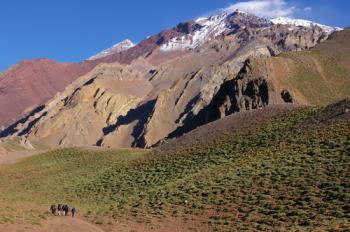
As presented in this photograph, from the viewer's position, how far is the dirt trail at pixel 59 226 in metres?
26.5

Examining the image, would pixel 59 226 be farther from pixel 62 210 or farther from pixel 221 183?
pixel 221 183

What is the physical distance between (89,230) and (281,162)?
1596 centimetres

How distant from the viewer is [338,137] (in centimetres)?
3981

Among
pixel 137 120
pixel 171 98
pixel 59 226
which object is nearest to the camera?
pixel 59 226

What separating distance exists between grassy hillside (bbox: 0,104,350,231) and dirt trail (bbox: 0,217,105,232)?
159 centimetres

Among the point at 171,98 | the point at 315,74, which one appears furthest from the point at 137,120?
the point at 315,74

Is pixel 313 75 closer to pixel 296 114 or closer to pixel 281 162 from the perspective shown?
pixel 296 114

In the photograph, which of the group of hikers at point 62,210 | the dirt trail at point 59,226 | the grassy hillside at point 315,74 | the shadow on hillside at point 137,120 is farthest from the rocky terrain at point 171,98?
the dirt trail at point 59,226

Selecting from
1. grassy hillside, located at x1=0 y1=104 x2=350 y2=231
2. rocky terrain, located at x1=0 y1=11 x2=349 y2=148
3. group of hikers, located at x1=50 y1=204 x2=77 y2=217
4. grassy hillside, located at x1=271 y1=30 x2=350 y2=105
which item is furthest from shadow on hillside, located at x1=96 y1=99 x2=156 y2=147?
group of hikers, located at x1=50 y1=204 x2=77 y2=217

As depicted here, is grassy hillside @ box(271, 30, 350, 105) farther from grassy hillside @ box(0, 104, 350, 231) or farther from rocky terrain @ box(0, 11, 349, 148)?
grassy hillside @ box(0, 104, 350, 231)

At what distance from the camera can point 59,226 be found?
2775 cm

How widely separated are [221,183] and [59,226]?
12984 mm

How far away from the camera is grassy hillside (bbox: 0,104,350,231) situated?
29148 mm

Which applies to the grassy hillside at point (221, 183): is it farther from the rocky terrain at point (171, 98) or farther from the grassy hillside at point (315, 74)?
the rocky terrain at point (171, 98)
